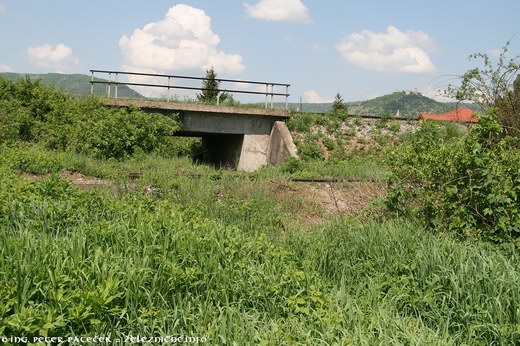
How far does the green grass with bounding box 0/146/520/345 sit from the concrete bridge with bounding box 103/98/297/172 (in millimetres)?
14744

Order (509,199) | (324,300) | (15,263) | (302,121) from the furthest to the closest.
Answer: (302,121), (509,199), (324,300), (15,263)

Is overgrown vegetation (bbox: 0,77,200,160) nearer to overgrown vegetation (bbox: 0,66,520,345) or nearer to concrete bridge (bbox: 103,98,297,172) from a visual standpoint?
Result: concrete bridge (bbox: 103,98,297,172)

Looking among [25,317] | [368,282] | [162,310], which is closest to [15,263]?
[25,317]

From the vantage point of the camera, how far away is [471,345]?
14.8ft

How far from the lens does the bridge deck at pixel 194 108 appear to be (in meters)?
21.2

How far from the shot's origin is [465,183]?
7945 millimetres

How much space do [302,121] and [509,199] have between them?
654 inches

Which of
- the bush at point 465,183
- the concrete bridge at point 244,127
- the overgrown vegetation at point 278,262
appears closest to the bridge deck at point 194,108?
the concrete bridge at point 244,127

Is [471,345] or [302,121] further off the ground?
[302,121]

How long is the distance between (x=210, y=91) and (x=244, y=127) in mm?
6046

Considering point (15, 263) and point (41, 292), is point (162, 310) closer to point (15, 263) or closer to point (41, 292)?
point (41, 292)

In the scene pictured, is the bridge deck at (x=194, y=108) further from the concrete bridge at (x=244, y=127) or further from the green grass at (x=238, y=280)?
the green grass at (x=238, y=280)

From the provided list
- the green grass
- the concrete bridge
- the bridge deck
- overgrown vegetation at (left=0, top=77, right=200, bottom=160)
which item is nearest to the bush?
the green grass

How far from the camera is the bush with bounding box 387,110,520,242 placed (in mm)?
7316
